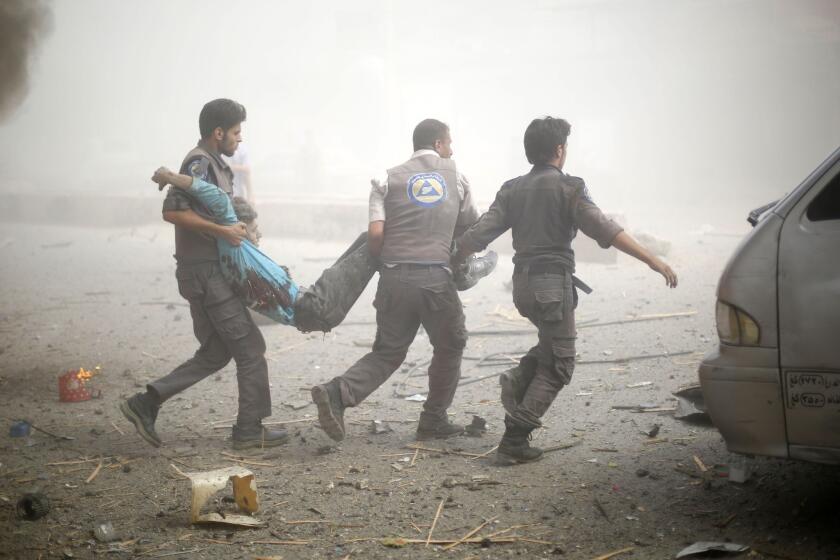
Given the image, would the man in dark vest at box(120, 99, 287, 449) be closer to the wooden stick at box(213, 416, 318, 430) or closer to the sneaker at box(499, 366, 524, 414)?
the wooden stick at box(213, 416, 318, 430)

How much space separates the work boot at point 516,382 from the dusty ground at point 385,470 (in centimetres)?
38

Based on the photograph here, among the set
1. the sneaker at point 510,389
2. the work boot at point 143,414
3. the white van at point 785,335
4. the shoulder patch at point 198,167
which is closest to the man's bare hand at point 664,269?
the white van at point 785,335

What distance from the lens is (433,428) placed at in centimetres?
475

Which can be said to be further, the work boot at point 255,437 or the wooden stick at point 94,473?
the work boot at point 255,437

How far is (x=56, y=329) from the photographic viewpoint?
7.99 metres

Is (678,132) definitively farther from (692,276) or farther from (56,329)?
(56,329)

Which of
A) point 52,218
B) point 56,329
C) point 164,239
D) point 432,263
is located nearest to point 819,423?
point 432,263

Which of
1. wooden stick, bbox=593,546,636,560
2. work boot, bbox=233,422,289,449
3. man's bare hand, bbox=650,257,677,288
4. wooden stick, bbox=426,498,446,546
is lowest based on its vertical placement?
wooden stick, bbox=593,546,636,560

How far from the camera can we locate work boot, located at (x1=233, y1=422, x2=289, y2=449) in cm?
462

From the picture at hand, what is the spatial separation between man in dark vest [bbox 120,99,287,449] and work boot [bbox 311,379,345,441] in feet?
1.66

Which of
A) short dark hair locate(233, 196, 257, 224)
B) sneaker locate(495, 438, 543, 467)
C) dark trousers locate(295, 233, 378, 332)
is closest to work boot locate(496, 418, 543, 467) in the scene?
sneaker locate(495, 438, 543, 467)

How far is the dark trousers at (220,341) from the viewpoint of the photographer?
4.43 metres

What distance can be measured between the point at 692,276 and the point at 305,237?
761cm

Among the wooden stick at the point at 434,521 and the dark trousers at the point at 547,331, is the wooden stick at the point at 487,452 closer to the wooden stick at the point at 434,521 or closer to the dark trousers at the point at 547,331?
the dark trousers at the point at 547,331
